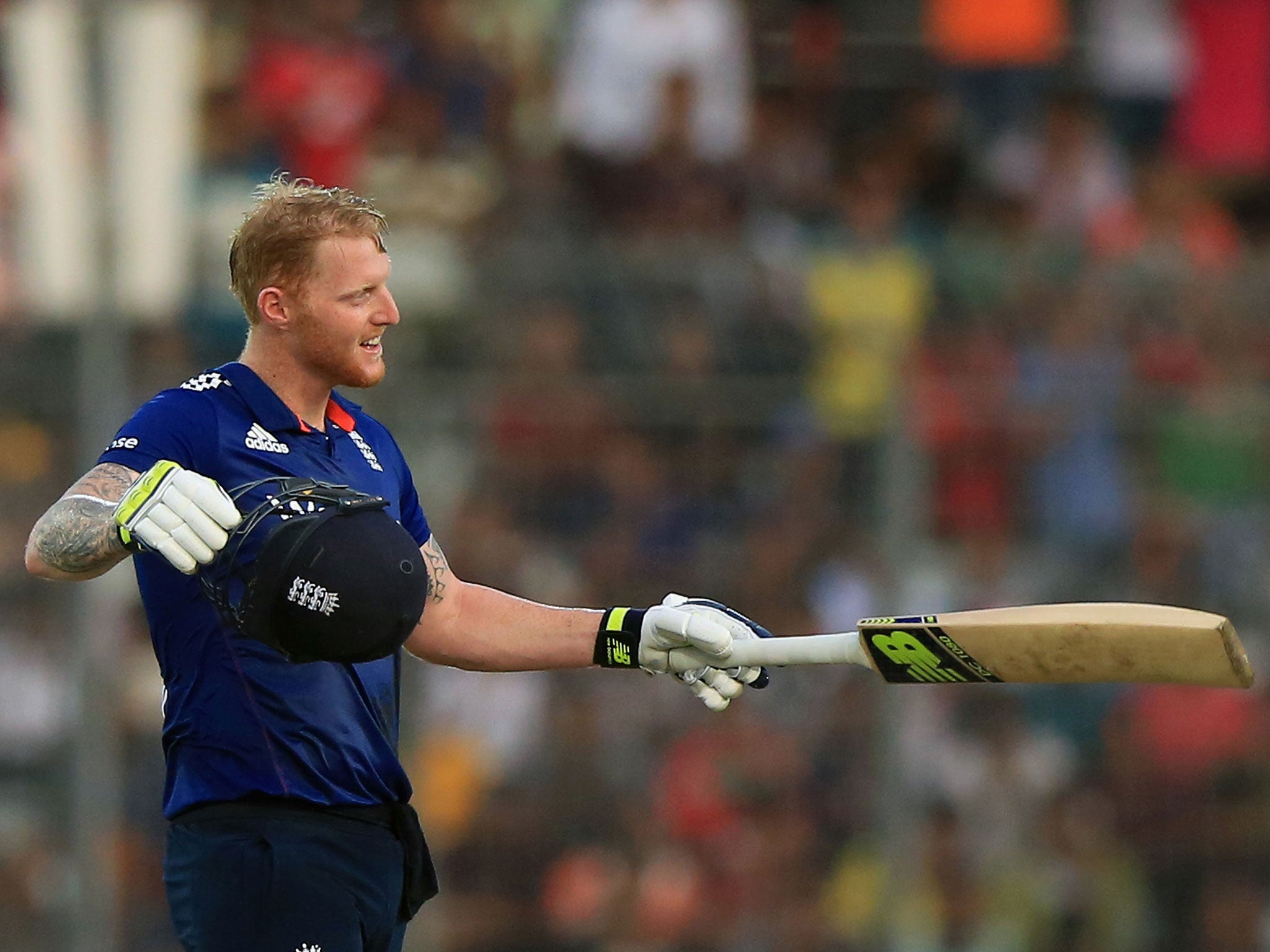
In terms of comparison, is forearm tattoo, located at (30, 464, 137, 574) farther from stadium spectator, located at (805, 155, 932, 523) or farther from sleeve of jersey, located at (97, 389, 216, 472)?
stadium spectator, located at (805, 155, 932, 523)

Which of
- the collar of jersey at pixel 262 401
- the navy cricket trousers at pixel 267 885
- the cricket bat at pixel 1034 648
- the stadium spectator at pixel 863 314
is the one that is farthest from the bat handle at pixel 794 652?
the stadium spectator at pixel 863 314

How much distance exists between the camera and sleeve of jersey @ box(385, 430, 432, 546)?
189 inches

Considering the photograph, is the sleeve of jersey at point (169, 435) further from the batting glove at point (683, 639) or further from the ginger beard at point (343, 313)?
the batting glove at point (683, 639)

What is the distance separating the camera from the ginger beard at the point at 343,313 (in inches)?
176

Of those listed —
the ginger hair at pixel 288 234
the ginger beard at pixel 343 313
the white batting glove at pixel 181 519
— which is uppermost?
the ginger hair at pixel 288 234

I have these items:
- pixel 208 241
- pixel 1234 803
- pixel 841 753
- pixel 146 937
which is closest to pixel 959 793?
pixel 841 753

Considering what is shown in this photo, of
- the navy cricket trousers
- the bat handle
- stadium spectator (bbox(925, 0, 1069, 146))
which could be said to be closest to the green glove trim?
the navy cricket trousers

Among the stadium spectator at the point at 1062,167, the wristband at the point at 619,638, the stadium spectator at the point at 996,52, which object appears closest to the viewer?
the wristband at the point at 619,638

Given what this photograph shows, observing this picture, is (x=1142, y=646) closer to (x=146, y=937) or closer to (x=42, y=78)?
(x=146, y=937)

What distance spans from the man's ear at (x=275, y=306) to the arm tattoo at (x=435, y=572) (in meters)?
0.61

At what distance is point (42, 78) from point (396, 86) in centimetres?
192

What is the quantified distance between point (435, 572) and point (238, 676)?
0.65 metres

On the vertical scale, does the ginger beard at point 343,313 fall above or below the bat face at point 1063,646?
above

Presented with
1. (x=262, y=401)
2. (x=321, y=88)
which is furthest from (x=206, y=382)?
(x=321, y=88)
